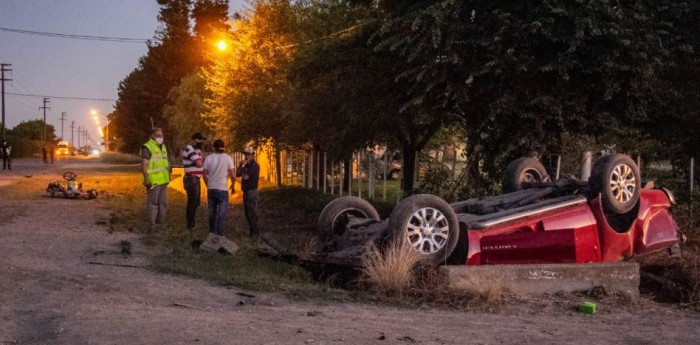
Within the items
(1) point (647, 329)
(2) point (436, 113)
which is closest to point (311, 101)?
(2) point (436, 113)

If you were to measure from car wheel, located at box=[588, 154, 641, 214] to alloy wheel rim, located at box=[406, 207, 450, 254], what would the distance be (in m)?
1.90

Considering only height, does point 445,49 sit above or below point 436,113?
above

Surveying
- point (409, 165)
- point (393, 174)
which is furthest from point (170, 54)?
point (409, 165)

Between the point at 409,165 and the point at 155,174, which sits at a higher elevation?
the point at 409,165

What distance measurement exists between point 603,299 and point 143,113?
54.6m

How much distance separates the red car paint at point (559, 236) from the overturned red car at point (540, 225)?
1cm

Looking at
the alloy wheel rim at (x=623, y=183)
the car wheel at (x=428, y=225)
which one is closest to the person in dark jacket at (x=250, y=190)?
the car wheel at (x=428, y=225)

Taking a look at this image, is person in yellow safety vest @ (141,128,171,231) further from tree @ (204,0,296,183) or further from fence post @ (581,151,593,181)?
tree @ (204,0,296,183)

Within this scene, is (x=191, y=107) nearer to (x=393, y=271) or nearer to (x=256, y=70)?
(x=256, y=70)

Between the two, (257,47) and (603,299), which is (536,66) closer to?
(603,299)

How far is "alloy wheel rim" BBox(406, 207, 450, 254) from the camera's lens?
24.9 feet

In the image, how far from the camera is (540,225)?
7852 millimetres

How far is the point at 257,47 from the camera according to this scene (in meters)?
25.7

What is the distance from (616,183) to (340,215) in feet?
11.4
